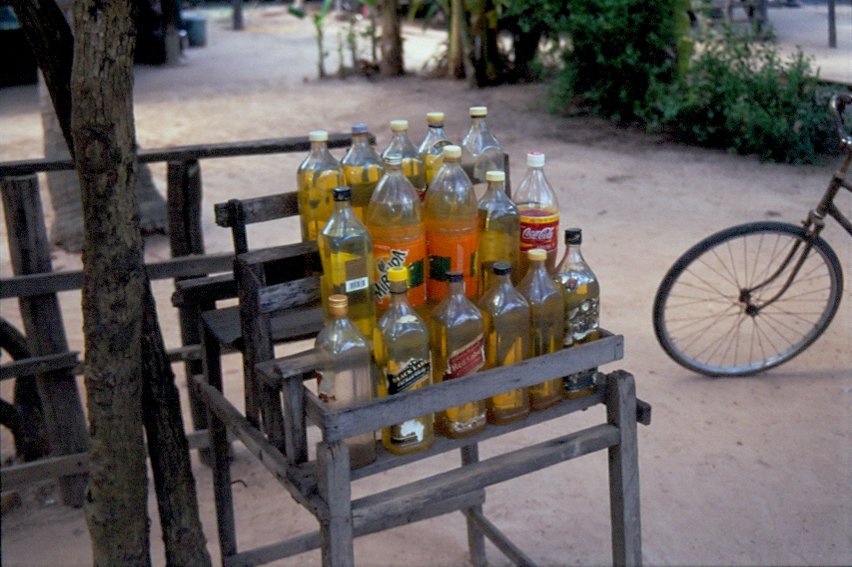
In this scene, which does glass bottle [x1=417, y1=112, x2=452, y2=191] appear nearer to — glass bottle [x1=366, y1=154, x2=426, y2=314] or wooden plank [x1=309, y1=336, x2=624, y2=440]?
glass bottle [x1=366, y1=154, x2=426, y2=314]

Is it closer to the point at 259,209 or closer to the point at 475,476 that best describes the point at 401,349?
the point at 475,476

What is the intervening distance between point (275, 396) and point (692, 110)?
690 cm

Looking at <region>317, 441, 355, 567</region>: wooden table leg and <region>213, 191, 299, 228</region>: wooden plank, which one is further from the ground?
<region>213, 191, 299, 228</region>: wooden plank

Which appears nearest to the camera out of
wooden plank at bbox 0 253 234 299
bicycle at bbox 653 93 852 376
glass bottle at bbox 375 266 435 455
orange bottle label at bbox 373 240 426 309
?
glass bottle at bbox 375 266 435 455

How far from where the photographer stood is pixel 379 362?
202cm

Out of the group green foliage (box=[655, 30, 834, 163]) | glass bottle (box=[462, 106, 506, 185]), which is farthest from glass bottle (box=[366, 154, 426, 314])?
green foliage (box=[655, 30, 834, 163])

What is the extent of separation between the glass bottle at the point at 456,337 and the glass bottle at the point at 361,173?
43 cm

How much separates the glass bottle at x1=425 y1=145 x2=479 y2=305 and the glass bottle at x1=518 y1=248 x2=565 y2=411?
14 centimetres

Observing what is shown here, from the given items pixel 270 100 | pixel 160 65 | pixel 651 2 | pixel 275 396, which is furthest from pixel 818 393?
pixel 160 65

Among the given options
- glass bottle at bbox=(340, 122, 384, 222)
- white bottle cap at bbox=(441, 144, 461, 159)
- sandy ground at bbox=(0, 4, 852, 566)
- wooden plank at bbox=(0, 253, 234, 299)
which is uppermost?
white bottle cap at bbox=(441, 144, 461, 159)

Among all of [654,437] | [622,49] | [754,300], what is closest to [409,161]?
[654,437]

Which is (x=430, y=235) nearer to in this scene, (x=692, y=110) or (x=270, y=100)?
(x=692, y=110)

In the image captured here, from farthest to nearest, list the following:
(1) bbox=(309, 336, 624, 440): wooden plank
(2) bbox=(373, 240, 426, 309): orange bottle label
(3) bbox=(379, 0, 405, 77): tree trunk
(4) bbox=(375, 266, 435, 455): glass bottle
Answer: (3) bbox=(379, 0, 405, 77): tree trunk
(2) bbox=(373, 240, 426, 309): orange bottle label
(4) bbox=(375, 266, 435, 455): glass bottle
(1) bbox=(309, 336, 624, 440): wooden plank

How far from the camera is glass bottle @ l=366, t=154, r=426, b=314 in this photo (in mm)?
2104
